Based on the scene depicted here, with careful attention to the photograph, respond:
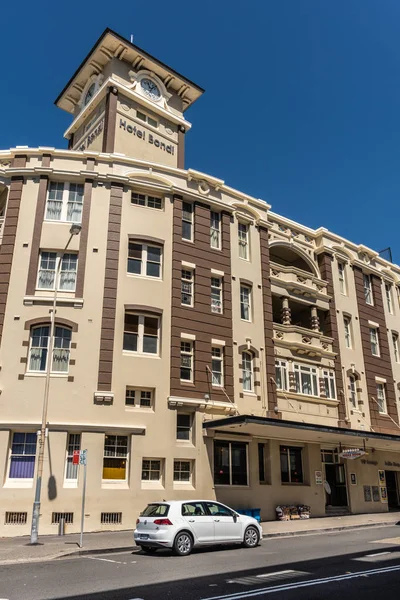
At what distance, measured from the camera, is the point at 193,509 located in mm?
15664

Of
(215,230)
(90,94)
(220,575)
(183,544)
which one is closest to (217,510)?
(183,544)

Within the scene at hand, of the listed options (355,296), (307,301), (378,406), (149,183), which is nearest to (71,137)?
(149,183)

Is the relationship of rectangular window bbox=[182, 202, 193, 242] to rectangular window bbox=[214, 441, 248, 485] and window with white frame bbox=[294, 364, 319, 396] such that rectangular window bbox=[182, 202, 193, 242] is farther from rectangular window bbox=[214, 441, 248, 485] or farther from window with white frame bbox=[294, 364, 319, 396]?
rectangular window bbox=[214, 441, 248, 485]

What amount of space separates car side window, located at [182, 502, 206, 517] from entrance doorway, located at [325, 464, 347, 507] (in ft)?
53.9

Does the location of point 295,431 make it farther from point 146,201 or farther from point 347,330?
point 146,201

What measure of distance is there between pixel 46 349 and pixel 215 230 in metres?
11.9

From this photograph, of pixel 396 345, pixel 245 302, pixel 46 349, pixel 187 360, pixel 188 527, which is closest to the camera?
pixel 188 527

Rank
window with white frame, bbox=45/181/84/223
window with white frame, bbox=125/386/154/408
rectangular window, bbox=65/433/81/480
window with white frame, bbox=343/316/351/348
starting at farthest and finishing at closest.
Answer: window with white frame, bbox=343/316/351/348 → window with white frame, bbox=45/181/84/223 → window with white frame, bbox=125/386/154/408 → rectangular window, bbox=65/433/81/480

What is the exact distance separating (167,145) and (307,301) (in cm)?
1380

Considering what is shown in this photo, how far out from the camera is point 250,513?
948 inches

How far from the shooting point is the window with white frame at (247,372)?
27422mm

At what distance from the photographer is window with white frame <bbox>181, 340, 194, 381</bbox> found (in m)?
25.2

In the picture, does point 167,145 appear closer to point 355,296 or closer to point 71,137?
point 71,137

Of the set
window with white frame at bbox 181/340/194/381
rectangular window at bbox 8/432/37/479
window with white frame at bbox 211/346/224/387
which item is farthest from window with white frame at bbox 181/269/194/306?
rectangular window at bbox 8/432/37/479
